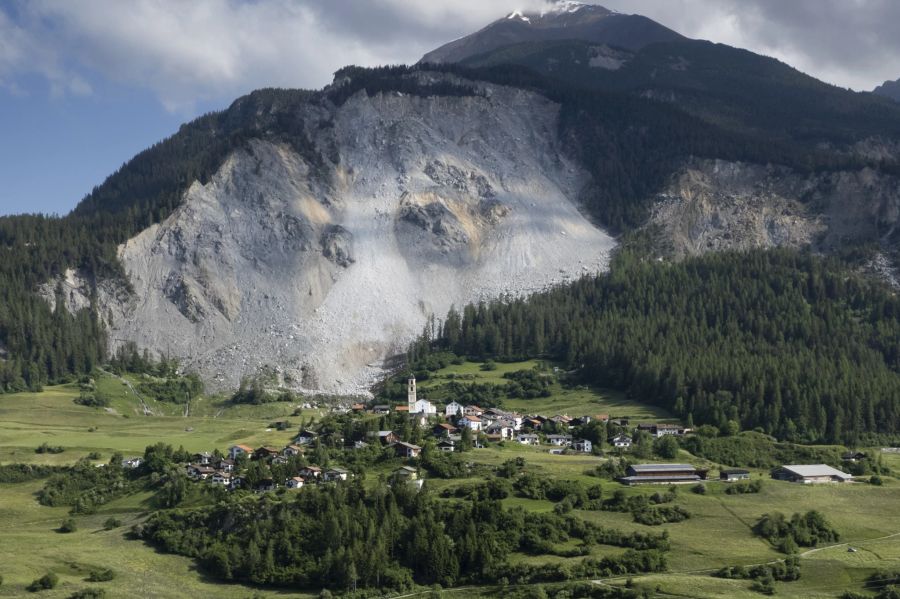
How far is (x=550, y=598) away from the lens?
279 ft

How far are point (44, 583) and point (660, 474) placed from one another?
199 feet

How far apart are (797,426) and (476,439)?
1904 inches

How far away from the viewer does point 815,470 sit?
395ft

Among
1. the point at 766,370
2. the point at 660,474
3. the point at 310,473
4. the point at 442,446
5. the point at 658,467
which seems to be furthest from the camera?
the point at 766,370

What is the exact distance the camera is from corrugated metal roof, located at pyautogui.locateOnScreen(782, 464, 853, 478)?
119 metres

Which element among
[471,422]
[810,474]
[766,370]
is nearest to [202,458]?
[471,422]

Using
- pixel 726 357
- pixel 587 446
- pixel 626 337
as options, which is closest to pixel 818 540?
pixel 587 446

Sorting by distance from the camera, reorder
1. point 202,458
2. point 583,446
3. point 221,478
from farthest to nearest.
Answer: point 583,446 → point 202,458 → point 221,478

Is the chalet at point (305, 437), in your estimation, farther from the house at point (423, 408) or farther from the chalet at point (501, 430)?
the chalet at point (501, 430)

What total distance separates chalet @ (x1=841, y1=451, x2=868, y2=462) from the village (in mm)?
118

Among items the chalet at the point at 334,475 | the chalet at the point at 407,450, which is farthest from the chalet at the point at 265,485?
the chalet at the point at 407,450

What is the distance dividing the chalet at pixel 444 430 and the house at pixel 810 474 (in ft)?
122

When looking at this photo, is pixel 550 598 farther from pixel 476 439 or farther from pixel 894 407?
pixel 894 407

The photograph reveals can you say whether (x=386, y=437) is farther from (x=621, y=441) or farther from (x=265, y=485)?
(x=621, y=441)
